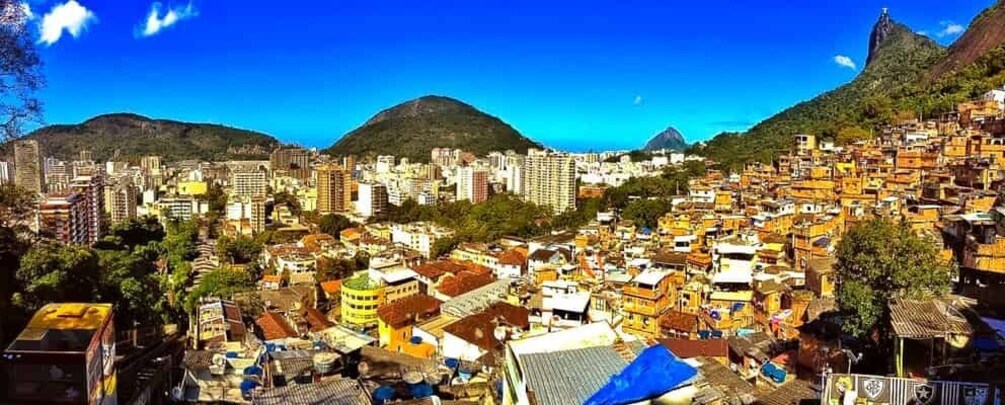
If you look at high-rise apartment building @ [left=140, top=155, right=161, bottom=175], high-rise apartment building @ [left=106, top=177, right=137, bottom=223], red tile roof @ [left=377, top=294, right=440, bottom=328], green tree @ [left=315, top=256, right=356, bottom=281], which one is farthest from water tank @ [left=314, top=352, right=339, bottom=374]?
high-rise apartment building @ [left=140, top=155, right=161, bottom=175]

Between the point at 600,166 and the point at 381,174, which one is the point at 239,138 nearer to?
the point at 381,174

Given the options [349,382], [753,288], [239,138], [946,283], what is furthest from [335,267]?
[239,138]

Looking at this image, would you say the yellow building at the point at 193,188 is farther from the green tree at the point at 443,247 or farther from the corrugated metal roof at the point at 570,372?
the corrugated metal roof at the point at 570,372

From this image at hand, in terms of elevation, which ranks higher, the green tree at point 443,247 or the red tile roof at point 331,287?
the green tree at point 443,247

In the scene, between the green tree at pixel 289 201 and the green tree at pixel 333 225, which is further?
the green tree at pixel 289 201

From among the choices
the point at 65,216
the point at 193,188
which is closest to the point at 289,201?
the point at 193,188

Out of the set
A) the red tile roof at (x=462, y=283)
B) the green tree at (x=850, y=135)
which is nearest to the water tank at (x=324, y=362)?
the red tile roof at (x=462, y=283)
